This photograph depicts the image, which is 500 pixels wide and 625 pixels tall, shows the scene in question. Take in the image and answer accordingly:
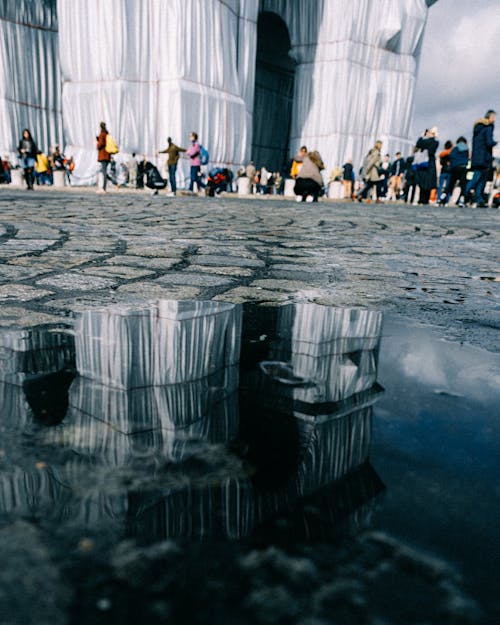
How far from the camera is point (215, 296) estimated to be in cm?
241

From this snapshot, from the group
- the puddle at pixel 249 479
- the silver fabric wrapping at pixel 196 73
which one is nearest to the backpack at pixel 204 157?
the silver fabric wrapping at pixel 196 73

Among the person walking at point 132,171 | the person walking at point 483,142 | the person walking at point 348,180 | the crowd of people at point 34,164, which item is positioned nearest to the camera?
the person walking at point 483,142

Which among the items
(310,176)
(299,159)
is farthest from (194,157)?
(310,176)

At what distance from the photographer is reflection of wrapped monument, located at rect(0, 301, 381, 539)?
80 centimetres

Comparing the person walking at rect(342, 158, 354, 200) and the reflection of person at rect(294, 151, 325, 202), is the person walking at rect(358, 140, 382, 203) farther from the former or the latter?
the person walking at rect(342, 158, 354, 200)

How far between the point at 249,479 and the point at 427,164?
14.0 metres

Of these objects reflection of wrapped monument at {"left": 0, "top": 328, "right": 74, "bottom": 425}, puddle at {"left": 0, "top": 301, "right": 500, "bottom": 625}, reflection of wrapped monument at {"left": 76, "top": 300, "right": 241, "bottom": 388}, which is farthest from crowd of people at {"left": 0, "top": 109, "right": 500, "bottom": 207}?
puddle at {"left": 0, "top": 301, "right": 500, "bottom": 625}

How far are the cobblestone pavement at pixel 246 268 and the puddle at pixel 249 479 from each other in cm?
65

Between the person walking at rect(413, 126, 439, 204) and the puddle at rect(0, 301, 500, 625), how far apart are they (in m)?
11.7

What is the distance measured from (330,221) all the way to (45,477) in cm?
686

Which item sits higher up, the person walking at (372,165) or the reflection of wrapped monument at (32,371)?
the person walking at (372,165)

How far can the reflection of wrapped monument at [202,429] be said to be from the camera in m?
0.80

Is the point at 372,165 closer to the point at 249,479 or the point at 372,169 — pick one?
the point at 372,169

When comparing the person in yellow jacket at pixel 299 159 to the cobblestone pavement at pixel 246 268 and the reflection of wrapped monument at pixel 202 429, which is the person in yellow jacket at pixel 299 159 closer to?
the cobblestone pavement at pixel 246 268
